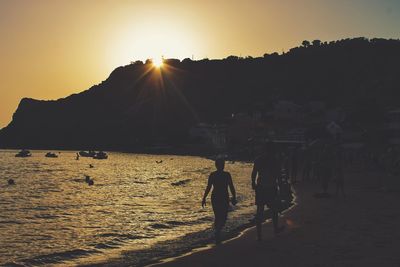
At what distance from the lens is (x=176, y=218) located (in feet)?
71.7

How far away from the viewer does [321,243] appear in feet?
39.8

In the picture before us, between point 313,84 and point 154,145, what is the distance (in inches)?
2560

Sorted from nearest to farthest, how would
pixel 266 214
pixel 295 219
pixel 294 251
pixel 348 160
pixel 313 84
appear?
pixel 294 251
pixel 295 219
pixel 266 214
pixel 348 160
pixel 313 84

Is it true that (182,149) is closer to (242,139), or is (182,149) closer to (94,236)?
(242,139)

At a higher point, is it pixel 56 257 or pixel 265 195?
pixel 265 195

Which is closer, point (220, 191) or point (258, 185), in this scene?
point (220, 191)

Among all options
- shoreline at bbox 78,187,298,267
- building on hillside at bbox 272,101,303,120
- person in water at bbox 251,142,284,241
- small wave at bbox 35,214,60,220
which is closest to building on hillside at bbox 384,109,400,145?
building on hillside at bbox 272,101,303,120

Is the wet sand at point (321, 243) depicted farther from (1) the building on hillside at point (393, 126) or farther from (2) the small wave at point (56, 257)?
(1) the building on hillside at point (393, 126)

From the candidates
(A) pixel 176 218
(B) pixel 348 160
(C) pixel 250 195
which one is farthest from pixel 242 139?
(A) pixel 176 218

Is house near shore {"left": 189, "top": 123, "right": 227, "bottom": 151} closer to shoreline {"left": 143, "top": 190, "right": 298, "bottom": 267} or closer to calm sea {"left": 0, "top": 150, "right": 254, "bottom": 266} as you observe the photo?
calm sea {"left": 0, "top": 150, "right": 254, "bottom": 266}

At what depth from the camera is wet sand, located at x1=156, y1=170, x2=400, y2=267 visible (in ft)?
34.1

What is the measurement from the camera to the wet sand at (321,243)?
10.4 m

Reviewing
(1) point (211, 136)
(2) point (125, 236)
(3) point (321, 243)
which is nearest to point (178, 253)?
(3) point (321, 243)

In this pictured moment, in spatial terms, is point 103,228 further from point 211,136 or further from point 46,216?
point 211,136
